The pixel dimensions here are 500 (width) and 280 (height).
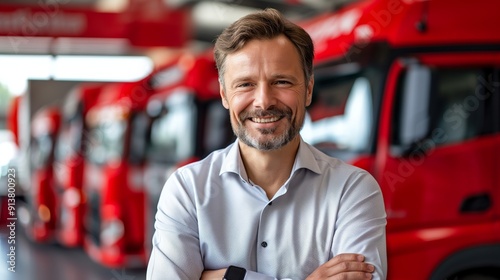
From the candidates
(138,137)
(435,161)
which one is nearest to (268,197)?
(435,161)

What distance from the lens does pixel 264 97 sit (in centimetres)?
167

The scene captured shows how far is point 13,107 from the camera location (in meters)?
11.2

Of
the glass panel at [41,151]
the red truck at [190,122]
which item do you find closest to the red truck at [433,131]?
the red truck at [190,122]

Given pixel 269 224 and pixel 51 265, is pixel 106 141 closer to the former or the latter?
pixel 51 265

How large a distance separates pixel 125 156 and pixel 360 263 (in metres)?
5.18

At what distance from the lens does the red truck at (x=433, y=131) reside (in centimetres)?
348

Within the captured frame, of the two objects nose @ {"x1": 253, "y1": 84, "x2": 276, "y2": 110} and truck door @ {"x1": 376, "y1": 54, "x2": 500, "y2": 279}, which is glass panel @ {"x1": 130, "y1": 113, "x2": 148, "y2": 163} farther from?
nose @ {"x1": 253, "y1": 84, "x2": 276, "y2": 110}

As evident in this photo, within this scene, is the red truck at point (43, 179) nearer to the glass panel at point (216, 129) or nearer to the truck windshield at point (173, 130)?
the truck windshield at point (173, 130)

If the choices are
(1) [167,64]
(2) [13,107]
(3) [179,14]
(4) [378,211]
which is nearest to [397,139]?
(4) [378,211]

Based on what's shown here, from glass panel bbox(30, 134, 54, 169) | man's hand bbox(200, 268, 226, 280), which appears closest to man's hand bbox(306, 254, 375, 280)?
man's hand bbox(200, 268, 226, 280)

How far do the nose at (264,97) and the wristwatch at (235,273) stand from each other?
0.40 meters

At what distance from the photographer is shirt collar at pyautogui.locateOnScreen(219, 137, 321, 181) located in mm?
1796

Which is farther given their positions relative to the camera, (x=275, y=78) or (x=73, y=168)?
(x=73, y=168)

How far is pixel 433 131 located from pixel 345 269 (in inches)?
78.2
